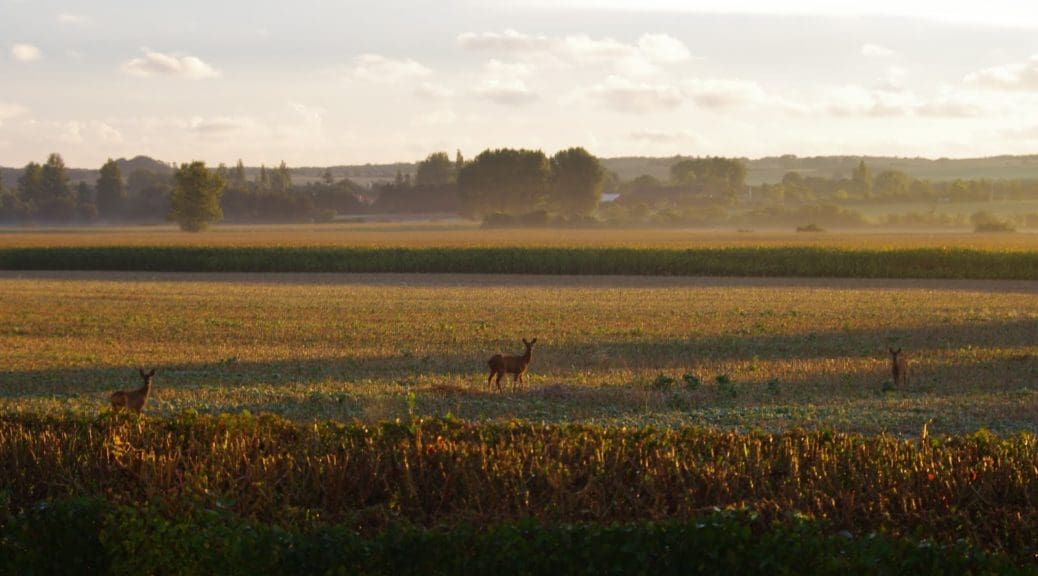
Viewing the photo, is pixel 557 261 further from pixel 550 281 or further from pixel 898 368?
pixel 898 368

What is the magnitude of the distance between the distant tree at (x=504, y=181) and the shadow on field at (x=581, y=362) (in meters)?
126

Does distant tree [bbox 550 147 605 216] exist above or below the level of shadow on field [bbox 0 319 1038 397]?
above

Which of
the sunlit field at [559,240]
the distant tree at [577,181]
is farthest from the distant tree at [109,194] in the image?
the sunlit field at [559,240]

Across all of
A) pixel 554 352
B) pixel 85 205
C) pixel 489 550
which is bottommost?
pixel 554 352

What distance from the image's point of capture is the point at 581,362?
81.8 feet

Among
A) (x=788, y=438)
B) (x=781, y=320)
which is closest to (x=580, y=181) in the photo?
(x=781, y=320)

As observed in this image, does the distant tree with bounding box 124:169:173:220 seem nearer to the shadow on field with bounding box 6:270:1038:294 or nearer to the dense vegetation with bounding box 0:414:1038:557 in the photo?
the shadow on field with bounding box 6:270:1038:294

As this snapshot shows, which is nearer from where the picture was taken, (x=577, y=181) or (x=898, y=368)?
(x=898, y=368)

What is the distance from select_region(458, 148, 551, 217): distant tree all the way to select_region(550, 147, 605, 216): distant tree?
8.40ft

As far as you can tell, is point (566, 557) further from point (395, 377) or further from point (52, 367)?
point (52, 367)

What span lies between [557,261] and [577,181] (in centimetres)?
9788

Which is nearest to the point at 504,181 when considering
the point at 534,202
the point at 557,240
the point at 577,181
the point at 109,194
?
the point at 534,202

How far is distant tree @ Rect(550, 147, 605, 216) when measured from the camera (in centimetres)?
15900

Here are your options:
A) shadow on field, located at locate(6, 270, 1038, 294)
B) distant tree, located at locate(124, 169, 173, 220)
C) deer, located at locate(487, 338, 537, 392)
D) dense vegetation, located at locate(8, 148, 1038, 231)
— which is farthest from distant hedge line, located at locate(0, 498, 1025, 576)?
distant tree, located at locate(124, 169, 173, 220)
